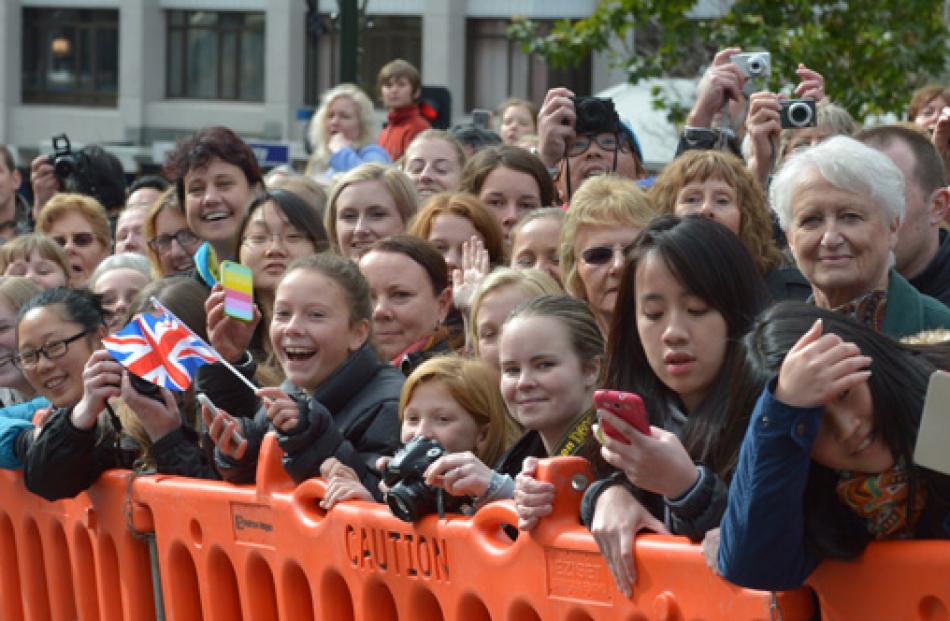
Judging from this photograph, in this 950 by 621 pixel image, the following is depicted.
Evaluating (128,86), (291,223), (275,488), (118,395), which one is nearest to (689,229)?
(275,488)

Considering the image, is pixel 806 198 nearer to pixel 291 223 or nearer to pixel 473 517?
pixel 473 517

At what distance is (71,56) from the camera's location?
46219mm

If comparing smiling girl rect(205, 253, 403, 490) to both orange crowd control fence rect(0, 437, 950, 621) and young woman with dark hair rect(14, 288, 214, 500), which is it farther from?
young woman with dark hair rect(14, 288, 214, 500)

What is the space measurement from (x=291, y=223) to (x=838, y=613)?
4387mm

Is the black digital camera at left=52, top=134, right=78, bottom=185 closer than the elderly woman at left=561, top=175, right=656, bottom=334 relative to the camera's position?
No

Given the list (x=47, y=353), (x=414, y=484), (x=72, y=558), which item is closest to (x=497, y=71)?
(x=47, y=353)

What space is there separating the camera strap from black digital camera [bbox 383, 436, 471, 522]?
0.33 meters

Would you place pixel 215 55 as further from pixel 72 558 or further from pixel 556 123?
pixel 72 558

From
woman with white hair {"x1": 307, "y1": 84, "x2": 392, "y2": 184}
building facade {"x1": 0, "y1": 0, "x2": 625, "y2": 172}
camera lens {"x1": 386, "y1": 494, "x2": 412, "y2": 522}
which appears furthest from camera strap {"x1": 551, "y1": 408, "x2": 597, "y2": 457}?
building facade {"x1": 0, "y1": 0, "x2": 625, "y2": 172}

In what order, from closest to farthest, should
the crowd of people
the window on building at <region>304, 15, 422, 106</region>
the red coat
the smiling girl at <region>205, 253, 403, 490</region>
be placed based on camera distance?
the crowd of people, the smiling girl at <region>205, 253, 403, 490</region>, the red coat, the window on building at <region>304, 15, 422, 106</region>

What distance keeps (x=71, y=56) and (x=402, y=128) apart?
35.3 meters

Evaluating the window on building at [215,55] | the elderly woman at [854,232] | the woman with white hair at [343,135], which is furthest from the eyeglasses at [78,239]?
the window on building at [215,55]

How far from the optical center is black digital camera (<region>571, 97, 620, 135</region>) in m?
7.99

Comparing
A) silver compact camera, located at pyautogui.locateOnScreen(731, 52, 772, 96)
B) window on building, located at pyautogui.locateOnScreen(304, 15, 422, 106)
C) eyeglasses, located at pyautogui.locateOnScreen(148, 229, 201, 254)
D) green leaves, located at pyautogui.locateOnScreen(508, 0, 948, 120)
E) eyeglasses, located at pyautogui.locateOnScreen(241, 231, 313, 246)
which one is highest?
window on building, located at pyautogui.locateOnScreen(304, 15, 422, 106)
